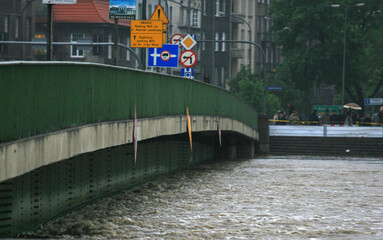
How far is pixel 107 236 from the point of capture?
51.6 ft

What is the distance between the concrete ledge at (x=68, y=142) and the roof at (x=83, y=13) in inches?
2103

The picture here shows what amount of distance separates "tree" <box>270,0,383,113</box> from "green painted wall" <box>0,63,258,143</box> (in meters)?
45.1

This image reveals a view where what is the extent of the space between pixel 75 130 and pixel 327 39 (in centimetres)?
5785

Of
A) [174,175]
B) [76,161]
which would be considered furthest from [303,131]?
[76,161]

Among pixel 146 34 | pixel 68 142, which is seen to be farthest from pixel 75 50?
pixel 68 142

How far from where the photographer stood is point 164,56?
30219 mm

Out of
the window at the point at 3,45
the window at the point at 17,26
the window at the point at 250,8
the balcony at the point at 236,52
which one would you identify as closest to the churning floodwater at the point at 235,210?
the window at the point at 3,45

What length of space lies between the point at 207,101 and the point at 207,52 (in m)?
60.3

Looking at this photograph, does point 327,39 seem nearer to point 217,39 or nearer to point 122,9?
point 217,39

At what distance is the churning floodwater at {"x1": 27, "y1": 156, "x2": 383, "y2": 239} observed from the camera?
647 inches

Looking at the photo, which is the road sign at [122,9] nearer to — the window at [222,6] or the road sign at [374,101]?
the road sign at [374,101]

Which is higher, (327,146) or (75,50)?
(75,50)

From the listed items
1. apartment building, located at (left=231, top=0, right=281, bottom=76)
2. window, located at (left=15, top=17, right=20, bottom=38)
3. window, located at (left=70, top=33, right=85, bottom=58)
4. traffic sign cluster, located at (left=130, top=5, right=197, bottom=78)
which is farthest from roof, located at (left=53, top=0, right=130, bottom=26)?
traffic sign cluster, located at (left=130, top=5, right=197, bottom=78)

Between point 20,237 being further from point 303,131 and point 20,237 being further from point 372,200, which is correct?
point 303,131
